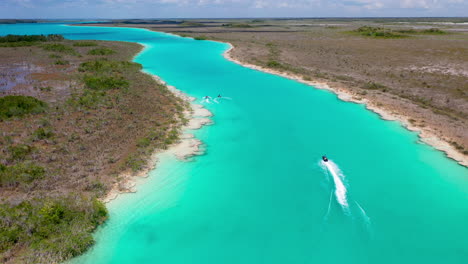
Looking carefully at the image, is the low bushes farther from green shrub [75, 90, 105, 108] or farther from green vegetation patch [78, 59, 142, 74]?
green vegetation patch [78, 59, 142, 74]

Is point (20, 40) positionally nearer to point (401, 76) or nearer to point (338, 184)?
point (401, 76)

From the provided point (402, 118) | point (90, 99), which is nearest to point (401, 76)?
point (402, 118)

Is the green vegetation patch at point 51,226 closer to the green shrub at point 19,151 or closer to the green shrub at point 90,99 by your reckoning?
the green shrub at point 19,151

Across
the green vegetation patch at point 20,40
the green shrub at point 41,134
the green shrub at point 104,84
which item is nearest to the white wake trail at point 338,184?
the green shrub at point 41,134

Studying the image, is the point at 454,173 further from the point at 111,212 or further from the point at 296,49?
the point at 296,49

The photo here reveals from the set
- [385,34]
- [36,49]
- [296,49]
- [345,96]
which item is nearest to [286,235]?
[345,96]

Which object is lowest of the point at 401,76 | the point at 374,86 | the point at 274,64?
the point at 374,86
